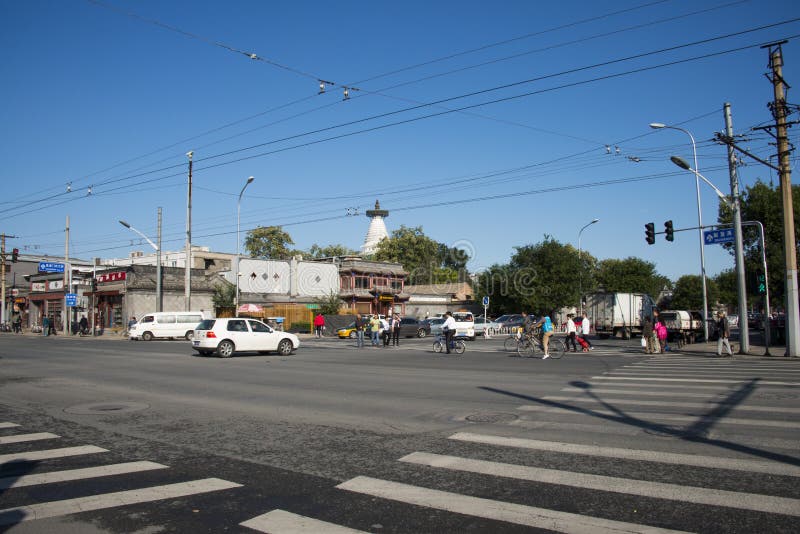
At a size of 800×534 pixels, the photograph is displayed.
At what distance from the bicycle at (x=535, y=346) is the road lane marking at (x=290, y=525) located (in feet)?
59.0

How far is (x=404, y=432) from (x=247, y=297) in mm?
49342

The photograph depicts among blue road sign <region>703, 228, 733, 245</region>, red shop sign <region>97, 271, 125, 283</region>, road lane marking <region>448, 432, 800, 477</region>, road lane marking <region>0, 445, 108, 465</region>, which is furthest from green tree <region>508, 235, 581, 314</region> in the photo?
road lane marking <region>0, 445, 108, 465</region>

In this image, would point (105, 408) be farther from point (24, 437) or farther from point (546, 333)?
point (546, 333)

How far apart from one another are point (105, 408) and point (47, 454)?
11.6ft

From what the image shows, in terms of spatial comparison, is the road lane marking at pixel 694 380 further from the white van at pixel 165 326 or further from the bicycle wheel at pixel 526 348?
the white van at pixel 165 326

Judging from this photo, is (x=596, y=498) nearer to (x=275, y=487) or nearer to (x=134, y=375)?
(x=275, y=487)

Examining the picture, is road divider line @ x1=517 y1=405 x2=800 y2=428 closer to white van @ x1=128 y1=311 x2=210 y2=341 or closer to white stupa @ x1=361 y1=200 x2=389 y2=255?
white van @ x1=128 y1=311 x2=210 y2=341

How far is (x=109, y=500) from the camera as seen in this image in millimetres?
5469

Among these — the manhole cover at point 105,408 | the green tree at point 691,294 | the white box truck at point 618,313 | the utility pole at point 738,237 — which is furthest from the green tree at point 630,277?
the manhole cover at point 105,408

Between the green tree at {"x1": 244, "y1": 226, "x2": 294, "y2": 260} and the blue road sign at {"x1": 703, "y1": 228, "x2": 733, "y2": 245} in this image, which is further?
the green tree at {"x1": 244, "y1": 226, "x2": 294, "y2": 260}

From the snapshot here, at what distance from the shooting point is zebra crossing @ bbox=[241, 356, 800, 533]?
482 centimetres

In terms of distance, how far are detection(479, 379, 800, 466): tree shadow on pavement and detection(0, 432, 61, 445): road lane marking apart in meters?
8.04

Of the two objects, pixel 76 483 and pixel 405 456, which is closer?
pixel 76 483

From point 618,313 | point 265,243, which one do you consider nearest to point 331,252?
point 265,243
